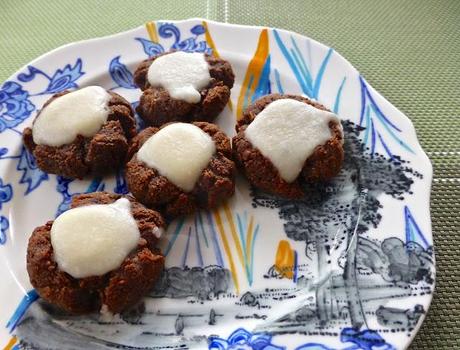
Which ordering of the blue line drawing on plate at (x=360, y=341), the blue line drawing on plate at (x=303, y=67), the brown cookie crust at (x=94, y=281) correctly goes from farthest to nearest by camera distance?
the blue line drawing on plate at (x=303, y=67) → the brown cookie crust at (x=94, y=281) → the blue line drawing on plate at (x=360, y=341)

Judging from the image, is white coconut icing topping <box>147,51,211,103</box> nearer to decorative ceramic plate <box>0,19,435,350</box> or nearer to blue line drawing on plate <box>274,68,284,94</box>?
decorative ceramic plate <box>0,19,435,350</box>

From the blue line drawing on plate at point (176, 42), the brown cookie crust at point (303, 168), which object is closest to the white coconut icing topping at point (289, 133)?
the brown cookie crust at point (303, 168)

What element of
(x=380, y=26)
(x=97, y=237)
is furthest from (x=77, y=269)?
(x=380, y=26)

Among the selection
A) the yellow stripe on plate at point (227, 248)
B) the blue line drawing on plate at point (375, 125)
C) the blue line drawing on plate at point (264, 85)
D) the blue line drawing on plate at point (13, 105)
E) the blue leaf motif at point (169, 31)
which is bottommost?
the yellow stripe on plate at point (227, 248)

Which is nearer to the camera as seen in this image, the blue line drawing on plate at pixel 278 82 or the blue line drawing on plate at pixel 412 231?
the blue line drawing on plate at pixel 412 231

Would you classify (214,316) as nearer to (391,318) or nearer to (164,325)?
(164,325)

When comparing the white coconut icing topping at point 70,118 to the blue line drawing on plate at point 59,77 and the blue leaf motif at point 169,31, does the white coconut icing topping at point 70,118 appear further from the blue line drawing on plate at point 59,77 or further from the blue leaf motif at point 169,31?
the blue leaf motif at point 169,31
